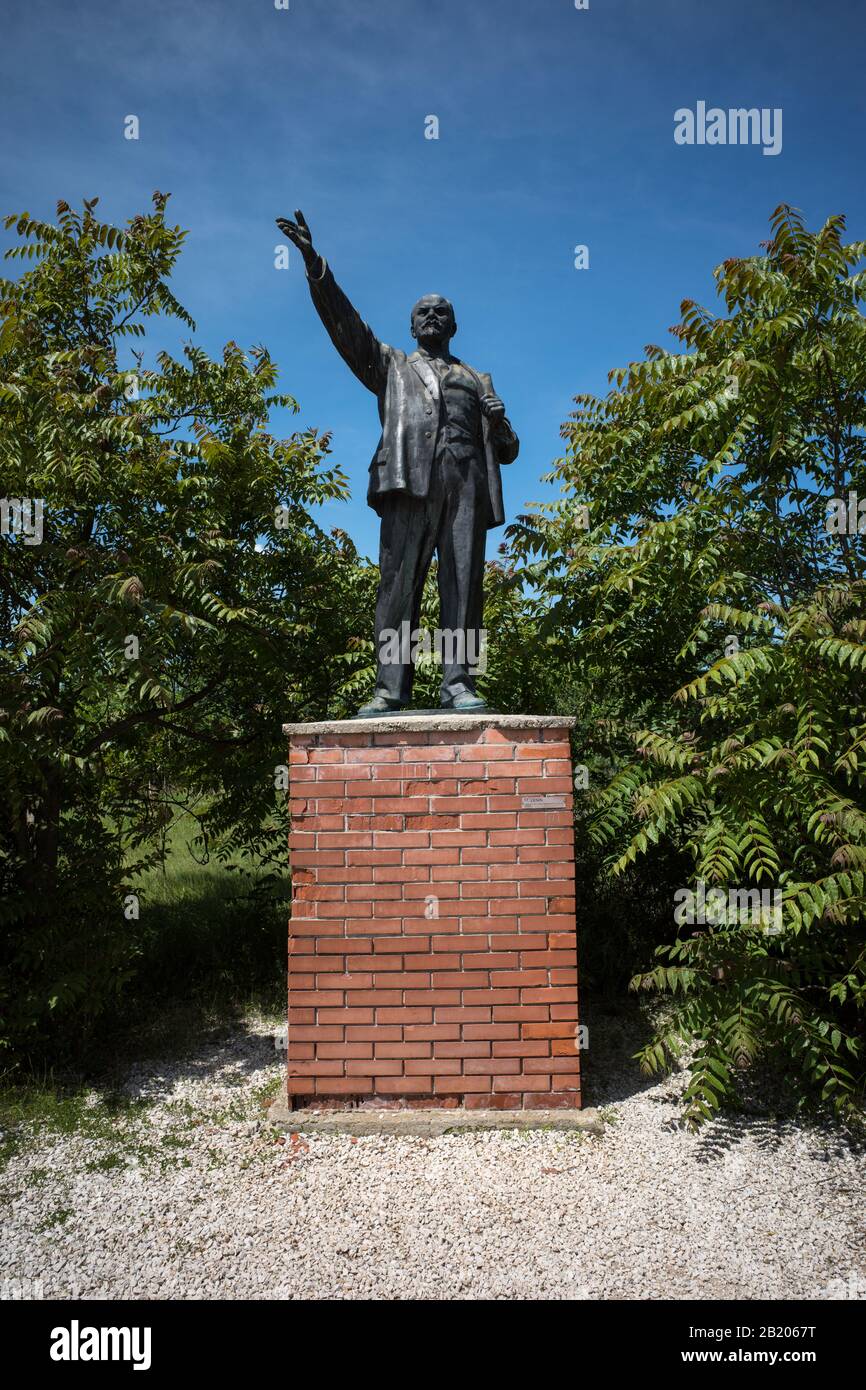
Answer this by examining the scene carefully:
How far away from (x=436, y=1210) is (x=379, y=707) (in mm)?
2182

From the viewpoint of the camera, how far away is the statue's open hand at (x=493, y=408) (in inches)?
→ 175

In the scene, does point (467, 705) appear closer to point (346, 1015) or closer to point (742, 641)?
point (346, 1015)

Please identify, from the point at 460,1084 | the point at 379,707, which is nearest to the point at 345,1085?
the point at 460,1084

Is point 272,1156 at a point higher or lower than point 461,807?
lower

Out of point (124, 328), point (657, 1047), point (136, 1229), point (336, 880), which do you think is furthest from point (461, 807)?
point (124, 328)

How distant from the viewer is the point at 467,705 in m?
4.31

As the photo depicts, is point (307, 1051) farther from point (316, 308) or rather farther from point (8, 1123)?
point (316, 308)

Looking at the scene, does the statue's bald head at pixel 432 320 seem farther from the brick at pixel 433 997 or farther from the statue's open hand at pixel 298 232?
the brick at pixel 433 997

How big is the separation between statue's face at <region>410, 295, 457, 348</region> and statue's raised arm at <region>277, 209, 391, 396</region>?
0.20 metres

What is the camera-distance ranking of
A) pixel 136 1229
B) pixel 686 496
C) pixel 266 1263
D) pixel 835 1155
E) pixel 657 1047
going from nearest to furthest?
1. pixel 266 1263
2. pixel 136 1229
3. pixel 835 1155
4. pixel 657 1047
5. pixel 686 496

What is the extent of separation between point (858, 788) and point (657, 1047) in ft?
5.17

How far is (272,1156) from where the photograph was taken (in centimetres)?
370

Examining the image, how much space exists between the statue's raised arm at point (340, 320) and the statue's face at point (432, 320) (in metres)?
0.20

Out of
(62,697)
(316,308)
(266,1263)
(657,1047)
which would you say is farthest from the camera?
(62,697)
